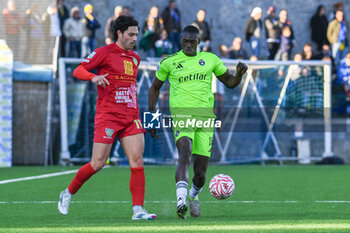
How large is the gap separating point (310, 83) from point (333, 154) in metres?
2.13

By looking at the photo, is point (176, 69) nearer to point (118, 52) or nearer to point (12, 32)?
point (118, 52)

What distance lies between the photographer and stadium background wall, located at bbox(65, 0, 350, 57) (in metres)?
28.4

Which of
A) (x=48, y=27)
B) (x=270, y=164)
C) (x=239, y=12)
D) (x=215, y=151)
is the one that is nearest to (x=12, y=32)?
(x=48, y=27)

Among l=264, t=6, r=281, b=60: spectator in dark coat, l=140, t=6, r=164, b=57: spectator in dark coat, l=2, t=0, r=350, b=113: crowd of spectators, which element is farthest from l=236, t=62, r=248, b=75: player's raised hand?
l=264, t=6, r=281, b=60: spectator in dark coat

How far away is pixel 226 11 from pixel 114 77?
21868 millimetres

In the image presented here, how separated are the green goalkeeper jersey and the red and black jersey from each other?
0.60 m

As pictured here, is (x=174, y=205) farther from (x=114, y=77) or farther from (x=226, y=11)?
(x=226, y=11)

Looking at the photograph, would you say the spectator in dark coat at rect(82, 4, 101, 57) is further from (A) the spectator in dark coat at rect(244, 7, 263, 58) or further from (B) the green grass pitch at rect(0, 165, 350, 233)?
(B) the green grass pitch at rect(0, 165, 350, 233)

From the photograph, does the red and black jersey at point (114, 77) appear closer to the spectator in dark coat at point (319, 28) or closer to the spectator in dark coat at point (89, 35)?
the spectator in dark coat at point (89, 35)

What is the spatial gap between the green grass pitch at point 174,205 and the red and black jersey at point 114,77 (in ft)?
3.74

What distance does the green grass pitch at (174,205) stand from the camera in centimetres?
744

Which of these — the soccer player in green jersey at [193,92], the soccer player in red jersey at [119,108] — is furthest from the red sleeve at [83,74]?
the soccer player in green jersey at [193,92]

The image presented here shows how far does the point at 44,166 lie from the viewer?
19656mm

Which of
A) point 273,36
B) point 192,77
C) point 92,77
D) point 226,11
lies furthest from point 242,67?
point 226,11
